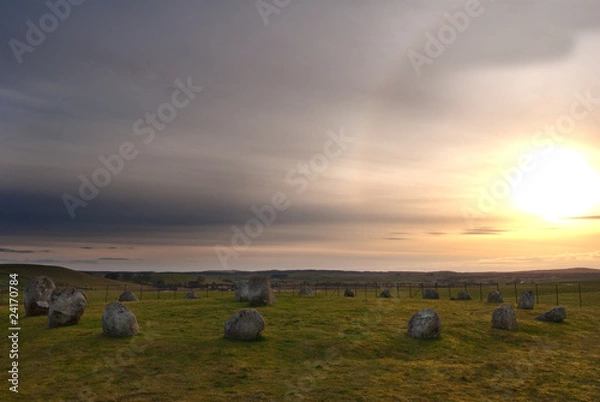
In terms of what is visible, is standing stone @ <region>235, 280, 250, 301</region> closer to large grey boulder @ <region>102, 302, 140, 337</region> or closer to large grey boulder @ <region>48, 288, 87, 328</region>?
Result: large grey boulder @ <region>48, 288, 87, 328</region>

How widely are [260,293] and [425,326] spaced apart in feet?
58.5

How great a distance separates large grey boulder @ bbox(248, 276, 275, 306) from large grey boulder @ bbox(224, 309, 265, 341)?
1539 cm

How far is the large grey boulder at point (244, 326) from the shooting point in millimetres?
30938

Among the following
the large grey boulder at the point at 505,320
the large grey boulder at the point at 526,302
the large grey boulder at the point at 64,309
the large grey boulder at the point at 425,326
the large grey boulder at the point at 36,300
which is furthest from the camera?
the large grey boulder at the point at 526,302

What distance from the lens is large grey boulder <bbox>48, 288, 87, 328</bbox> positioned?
116ft

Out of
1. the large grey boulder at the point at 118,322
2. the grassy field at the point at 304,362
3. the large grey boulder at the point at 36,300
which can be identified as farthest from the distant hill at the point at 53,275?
the large grey boulder at the point at 118,322

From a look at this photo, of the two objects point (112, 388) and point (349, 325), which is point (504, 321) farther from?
point (112, 388)

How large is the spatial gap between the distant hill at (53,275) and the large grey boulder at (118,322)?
13037 centimetres

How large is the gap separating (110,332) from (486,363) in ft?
75.0

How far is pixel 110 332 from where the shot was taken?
3147cm

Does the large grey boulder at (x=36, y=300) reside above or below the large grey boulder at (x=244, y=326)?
above

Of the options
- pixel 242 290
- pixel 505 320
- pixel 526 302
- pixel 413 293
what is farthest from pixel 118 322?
pixel 413 293

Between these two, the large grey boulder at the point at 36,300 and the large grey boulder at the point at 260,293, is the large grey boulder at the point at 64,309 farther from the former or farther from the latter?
the large grey boulder at the point at 260,293

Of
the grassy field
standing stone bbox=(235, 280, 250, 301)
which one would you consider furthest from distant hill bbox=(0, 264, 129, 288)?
the grassy field
